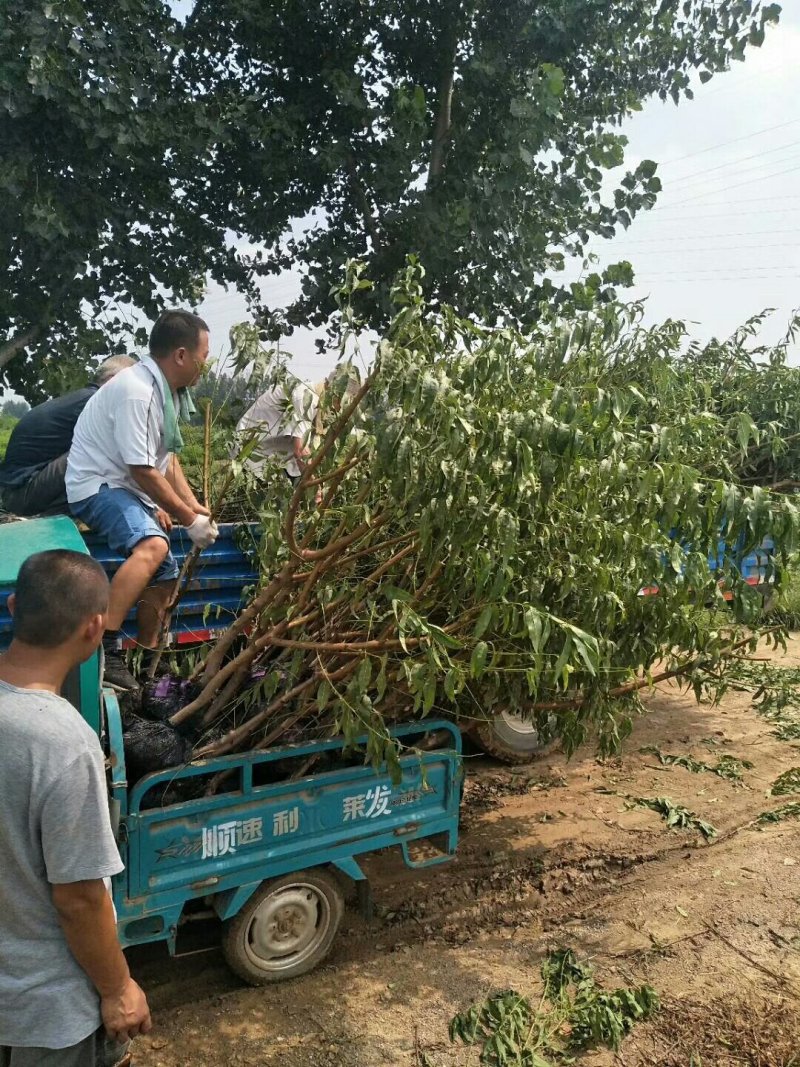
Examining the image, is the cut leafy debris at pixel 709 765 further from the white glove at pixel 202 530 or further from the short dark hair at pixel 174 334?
the short dark hair at pixel 174 334

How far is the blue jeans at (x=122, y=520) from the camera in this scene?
347 cm

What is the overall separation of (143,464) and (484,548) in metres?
1.51

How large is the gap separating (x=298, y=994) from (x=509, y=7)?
7.97 metres

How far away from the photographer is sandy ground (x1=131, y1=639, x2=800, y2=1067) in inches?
117

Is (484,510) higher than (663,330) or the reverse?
the reverse

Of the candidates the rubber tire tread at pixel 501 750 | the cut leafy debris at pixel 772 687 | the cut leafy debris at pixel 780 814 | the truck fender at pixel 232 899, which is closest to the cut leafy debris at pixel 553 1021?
the truck fender at pixel 232 899

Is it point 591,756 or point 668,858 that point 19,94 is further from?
point 668,858

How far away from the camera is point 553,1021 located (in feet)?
10.0

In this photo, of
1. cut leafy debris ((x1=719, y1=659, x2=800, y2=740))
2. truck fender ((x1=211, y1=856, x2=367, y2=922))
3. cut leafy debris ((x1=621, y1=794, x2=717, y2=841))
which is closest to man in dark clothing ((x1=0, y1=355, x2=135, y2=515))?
truck fender ((x1=211, y1=856, x2=367, y2=922))

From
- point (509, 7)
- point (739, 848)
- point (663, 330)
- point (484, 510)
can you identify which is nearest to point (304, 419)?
point (484, 510)

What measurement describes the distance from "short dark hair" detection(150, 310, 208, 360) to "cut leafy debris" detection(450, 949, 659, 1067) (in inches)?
114

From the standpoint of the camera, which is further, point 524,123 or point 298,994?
point 524,123

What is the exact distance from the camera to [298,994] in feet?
10.6

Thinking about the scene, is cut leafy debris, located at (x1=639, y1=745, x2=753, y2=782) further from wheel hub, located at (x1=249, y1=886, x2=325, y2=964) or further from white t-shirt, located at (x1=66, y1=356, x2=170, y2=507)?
white t-shirt, located at (x1=66, y1=356, x2=170, y2=507)
